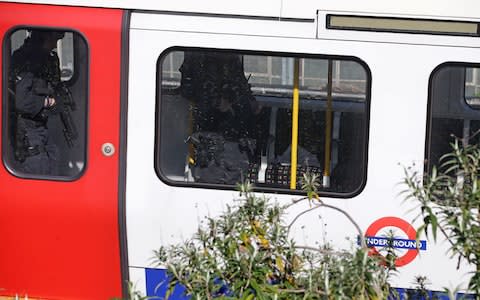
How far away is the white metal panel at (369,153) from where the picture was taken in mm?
5508

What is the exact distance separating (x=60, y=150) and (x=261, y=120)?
1281 millimetres

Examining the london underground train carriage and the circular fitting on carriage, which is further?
the circular fitting on carriage

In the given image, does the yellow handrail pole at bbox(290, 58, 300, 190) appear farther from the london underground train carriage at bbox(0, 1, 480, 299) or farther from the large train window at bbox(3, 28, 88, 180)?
the large train window at bbox(3, 28, 88, 180)

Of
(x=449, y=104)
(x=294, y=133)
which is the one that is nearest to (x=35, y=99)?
(x=294, y=133)

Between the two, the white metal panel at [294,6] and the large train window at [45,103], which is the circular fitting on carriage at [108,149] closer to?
the large train window at [45,103]

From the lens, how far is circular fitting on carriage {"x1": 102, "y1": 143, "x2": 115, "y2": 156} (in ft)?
18.6

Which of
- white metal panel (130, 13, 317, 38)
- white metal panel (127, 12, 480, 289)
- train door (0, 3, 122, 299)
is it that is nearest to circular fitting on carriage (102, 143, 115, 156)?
train door (0, 3, 122, 299)

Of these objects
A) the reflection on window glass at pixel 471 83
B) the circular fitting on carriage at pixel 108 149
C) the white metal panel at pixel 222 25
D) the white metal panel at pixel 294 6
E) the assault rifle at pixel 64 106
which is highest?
the white metal panel at pixel 294 6

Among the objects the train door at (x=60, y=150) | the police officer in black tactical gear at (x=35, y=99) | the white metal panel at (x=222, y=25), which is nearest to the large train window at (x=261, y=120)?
the white metal panel at (x=222, y=25)

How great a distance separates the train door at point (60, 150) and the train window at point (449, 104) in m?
1.91

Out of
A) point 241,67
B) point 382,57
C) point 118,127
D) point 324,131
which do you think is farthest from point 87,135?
point 382,57

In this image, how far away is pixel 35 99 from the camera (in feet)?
19.0

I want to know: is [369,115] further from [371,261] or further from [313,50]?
[371,261]

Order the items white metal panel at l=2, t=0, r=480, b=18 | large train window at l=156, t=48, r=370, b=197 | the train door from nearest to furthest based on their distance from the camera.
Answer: white metal panel at l=2, t=0, r=480, b=18, large train window at l=156, t=48, r=370, b=197, the train door
